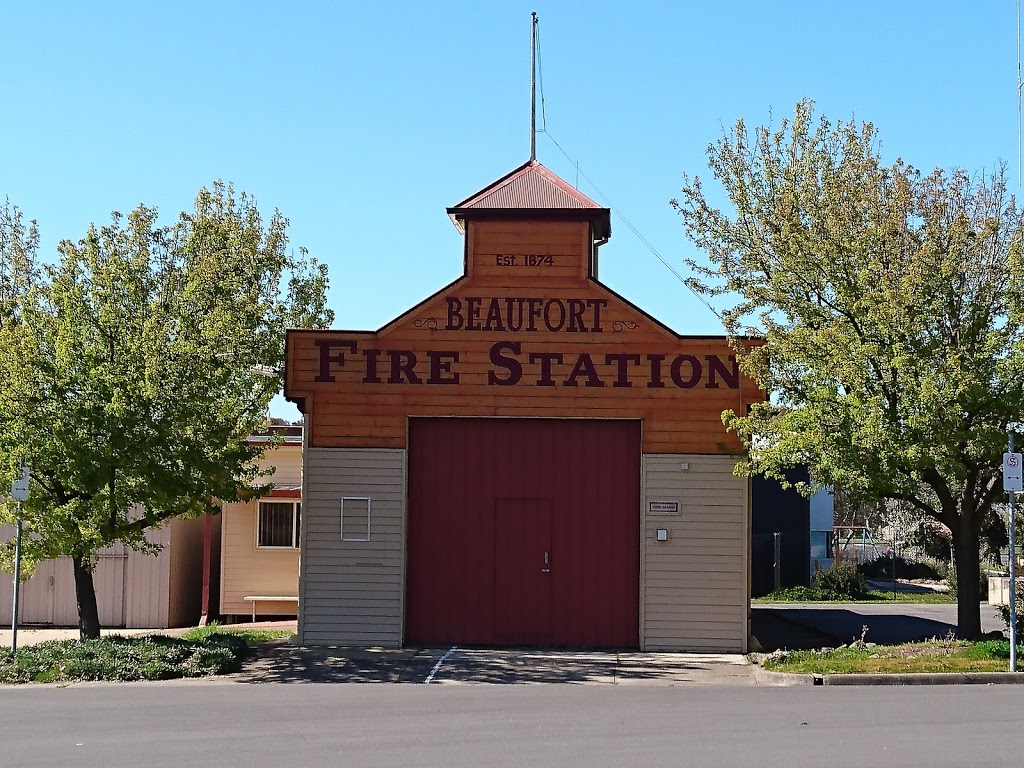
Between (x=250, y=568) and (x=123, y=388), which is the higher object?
(x=123, y=388)

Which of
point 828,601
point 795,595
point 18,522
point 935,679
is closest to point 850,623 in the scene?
point 828,601

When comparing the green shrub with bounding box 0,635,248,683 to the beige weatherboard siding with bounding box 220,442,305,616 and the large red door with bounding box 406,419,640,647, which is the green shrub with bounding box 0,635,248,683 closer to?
the large red door with bounding box 406,419,640,647

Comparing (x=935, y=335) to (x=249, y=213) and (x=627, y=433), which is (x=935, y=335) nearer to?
(x=627, y=433)

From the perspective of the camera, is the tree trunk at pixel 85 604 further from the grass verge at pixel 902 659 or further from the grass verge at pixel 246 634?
the grass verge at pixel 902 659

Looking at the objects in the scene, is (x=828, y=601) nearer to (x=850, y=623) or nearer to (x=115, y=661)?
(x=850, y=623)

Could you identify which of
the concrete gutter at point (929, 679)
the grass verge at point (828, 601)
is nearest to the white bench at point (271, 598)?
the concrete gutter at point (929, 679)

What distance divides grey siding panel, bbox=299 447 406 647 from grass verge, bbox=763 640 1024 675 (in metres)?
5.56

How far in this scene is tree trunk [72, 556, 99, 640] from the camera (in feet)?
54.1

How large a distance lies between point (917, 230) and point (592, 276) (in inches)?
181

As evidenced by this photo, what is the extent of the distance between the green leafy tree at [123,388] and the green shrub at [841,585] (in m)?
17.7

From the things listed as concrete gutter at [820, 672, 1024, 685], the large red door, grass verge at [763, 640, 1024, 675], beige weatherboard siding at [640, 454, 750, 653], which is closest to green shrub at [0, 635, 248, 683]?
the large red door

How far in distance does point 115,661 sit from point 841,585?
2031 centimetres

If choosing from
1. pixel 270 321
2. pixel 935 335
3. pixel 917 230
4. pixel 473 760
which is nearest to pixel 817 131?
pixel 917 230

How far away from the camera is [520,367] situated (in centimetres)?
1773
